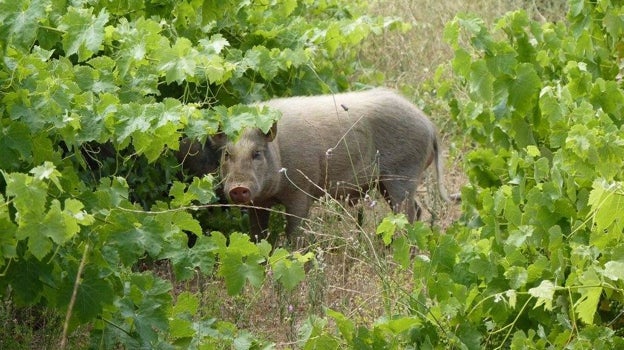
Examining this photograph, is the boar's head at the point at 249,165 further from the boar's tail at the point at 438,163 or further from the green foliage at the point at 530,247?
the green foliage at the point at 530,247

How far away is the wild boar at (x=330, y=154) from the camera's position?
737 cm

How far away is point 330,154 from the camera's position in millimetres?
7375

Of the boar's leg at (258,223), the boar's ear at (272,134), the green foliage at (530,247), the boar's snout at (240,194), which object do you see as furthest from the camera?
the boar's leg at (258,223)

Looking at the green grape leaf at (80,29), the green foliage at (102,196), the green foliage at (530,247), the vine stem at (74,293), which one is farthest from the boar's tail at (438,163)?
the vine stem at (74,293)

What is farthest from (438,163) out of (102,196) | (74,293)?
(74,293)

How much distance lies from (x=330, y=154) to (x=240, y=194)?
564mm

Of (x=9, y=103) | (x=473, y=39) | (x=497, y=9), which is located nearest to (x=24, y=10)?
(x=9, y=103)

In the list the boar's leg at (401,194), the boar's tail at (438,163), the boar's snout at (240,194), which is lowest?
the boar's leg at (401,194)

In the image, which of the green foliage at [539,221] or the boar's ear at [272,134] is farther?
the boar's ear at [272,134]

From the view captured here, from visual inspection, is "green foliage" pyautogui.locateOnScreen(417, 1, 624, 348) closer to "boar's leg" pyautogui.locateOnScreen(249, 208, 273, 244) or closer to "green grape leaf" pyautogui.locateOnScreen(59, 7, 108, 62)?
"green grape leaf" pyautogui.locateOnScreen(59, 7, 108, 62)

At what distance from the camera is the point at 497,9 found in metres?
11.5

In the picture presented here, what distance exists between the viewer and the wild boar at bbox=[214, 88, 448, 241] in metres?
7.37

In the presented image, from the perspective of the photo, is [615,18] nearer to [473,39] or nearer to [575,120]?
[473,39]

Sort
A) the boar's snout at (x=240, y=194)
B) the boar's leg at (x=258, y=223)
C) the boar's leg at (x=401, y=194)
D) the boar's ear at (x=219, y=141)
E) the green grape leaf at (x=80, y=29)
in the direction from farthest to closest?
the boar's leg at (x=401, y=194)
the boar's leg at (x=258, y=223)
the boar's ear at (x=219, y=141)
the boar's snout at (x=240, y=194)
the green grape leaf at (x=80, y=29)
